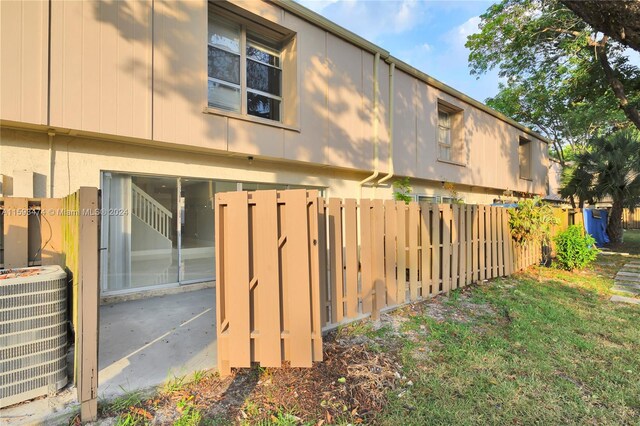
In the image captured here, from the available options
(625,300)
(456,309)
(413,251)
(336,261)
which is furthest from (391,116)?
(625,300)

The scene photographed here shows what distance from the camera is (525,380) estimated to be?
A: 282cm

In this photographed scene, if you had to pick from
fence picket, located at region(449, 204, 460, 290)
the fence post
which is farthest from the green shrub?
the fence post

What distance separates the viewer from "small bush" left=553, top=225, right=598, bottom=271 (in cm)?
760

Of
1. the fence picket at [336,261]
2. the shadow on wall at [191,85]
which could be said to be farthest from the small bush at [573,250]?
the fence picket at [336,261]

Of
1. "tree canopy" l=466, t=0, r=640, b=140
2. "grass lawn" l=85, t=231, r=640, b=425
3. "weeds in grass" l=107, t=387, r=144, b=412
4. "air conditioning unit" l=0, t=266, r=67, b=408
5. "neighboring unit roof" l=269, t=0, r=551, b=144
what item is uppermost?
"tree canopy" l=466, t=0, r=640, b=140

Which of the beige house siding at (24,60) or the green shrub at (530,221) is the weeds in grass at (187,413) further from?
the green shrub at (530,221)

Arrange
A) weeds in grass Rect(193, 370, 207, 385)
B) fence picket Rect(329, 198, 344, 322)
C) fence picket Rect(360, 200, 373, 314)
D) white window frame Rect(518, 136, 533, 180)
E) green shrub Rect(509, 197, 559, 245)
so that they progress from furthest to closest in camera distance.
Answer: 1. white window frame Rect(518, 136, 533, 180)
2. green shrub Rect(509, 197, 559, 245)
3. fence picket Rect(360, 200, 373, 314)
4. fence picket Rect(329, 198, 344, 322)
5. weeds in grass Rect(193, 370, 207, 385)

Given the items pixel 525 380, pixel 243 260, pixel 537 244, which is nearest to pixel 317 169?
pixel 243 260

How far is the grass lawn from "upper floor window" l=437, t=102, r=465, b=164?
757 cm

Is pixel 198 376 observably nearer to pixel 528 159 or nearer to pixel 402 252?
pixel 402 252

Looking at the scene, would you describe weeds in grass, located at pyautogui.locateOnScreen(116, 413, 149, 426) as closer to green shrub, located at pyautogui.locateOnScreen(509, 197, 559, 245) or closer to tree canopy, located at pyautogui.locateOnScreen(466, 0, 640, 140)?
green shrub, located at pyautogui.locateOnScreen(509, 197, 559, 245)

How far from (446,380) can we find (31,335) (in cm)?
346

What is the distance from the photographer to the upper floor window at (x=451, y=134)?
35.9 feet

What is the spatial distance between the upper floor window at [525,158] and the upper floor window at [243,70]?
13721 millimetres
